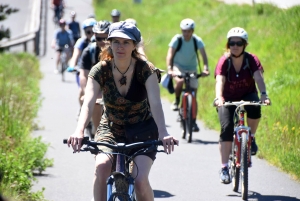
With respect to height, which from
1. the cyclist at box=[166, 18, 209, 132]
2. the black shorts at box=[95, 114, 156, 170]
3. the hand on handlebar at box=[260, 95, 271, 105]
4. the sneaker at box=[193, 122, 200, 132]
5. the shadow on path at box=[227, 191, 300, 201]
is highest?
the cyclist at box=[166, 18, 209, 132]

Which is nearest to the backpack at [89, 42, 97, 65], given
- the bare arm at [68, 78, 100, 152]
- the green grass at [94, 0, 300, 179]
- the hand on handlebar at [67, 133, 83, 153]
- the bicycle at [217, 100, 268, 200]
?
the green grass at [94, 0, 300, 179]

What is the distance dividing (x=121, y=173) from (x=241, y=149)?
322 cm

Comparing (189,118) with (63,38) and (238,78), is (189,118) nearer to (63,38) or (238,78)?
(238,78)

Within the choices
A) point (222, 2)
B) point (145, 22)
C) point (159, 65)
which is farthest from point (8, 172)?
point (145, 22)

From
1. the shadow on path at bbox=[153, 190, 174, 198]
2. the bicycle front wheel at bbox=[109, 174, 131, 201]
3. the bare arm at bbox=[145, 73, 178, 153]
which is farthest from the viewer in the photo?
the shadow on path at bbox=[153, 190, 174, 198]

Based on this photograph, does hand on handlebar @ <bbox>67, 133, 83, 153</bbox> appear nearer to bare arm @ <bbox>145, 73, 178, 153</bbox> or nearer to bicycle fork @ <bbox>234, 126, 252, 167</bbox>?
bare arm @ <bbox>145, 73, 178, 153</bbox>

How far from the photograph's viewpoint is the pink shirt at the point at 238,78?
28.2 feet

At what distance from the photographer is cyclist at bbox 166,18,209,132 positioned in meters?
12.8

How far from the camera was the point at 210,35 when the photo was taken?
80.8 ft

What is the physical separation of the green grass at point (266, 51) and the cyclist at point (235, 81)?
2.83ft

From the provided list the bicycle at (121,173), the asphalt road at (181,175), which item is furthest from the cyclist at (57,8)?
the bicycle at (121,173)

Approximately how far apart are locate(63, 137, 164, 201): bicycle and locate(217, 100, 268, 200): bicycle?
285cm

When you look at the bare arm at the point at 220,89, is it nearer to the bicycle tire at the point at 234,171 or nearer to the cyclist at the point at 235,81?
the cyclist at the point at 235,81

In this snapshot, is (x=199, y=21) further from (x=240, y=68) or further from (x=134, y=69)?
(x=134, y=69)
